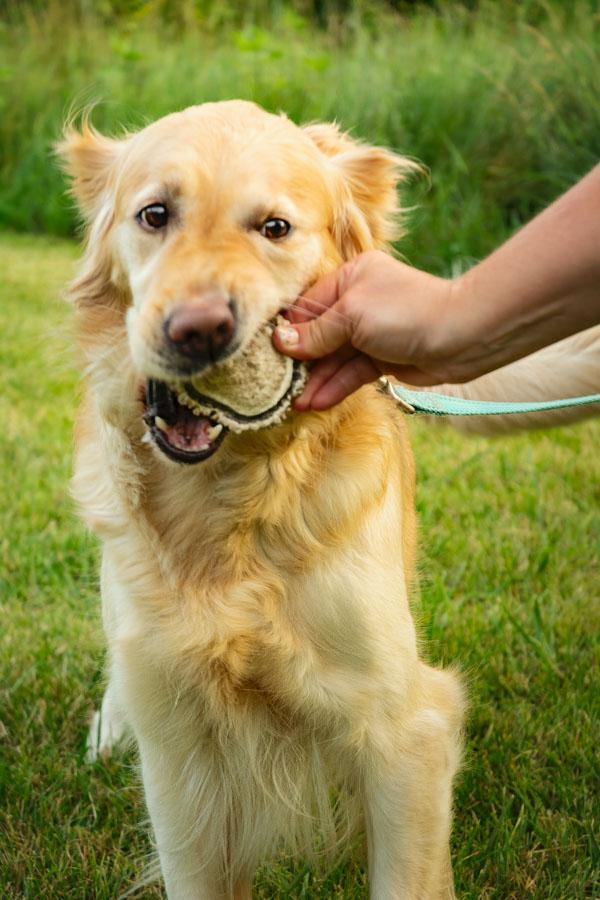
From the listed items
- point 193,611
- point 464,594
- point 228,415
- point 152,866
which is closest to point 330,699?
point 193,611

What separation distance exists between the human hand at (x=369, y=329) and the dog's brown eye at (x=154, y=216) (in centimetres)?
29

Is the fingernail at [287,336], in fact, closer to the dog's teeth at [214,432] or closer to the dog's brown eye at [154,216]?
the dog's teeth at [214,432]

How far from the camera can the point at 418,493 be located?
14.4ft

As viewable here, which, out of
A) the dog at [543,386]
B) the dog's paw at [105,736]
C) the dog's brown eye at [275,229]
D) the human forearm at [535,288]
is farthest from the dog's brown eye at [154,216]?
the dog's paw at [105,736]

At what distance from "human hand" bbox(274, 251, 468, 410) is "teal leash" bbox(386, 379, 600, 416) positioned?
26 centimetres

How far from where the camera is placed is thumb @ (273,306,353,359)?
1.98 m

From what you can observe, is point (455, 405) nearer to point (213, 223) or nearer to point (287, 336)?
point (287, 336)

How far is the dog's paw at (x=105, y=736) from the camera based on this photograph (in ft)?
9.57

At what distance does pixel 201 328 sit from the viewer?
1.76m

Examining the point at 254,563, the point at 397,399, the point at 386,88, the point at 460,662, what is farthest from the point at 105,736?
the point at 386,88

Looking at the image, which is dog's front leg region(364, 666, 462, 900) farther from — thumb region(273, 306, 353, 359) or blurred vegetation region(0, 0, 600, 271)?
blurred vegetation region(0, 0, 600, 271)

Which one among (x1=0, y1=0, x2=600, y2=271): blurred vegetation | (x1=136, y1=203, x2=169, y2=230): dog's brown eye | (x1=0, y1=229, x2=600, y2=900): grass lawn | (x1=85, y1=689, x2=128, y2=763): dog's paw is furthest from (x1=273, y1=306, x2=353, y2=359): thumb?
(x1=0, y1=0, x2=600, y2=271): blurred vegetation

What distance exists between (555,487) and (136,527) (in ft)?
8.62

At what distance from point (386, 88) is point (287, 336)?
6858 millimetres
